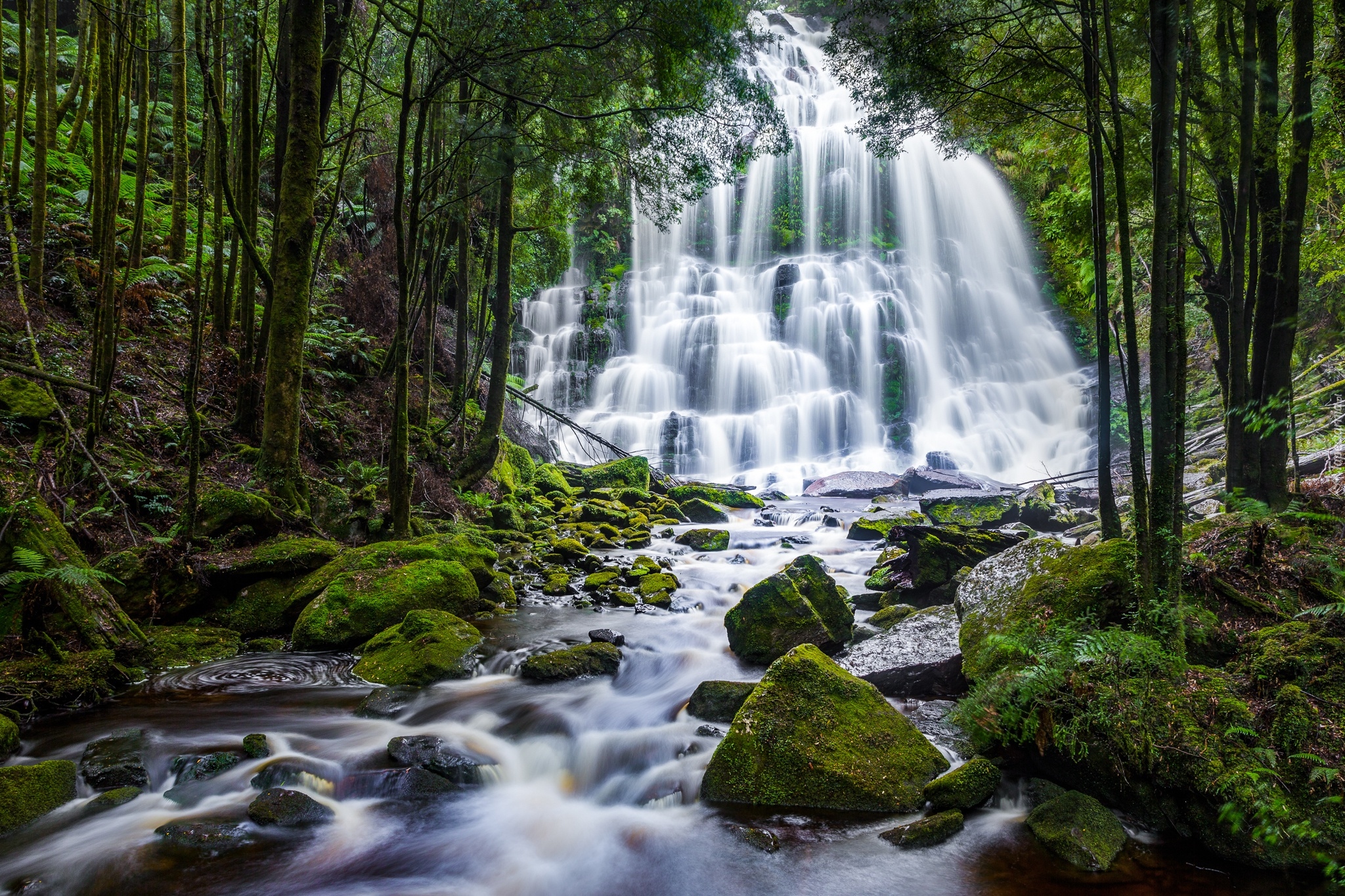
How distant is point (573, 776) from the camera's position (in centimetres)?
461

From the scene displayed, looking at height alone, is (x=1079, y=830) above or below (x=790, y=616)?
below

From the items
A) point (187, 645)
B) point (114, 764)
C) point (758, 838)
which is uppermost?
point (187, 645)

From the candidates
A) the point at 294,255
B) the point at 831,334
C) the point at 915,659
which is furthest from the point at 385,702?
the point at 831,334

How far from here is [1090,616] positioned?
4238 millimetres

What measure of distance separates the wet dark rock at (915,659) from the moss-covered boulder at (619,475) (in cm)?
980

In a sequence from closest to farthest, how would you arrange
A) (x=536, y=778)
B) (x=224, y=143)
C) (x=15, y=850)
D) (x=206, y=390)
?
1. (x=15, y=850)
2. (x=536, y=778)
3. (x=224, y=143)
4. (x=206, y=390)

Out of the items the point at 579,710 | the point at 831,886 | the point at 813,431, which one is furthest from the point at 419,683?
the point at 813,431

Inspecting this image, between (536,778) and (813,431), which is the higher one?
(813,431)

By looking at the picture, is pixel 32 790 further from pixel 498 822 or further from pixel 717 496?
pixel 717 496

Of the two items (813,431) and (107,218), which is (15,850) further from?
(813,431)

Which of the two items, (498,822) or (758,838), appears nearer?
(758,838)

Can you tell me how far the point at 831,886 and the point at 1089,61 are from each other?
6.43 meters

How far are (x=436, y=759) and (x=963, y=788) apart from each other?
3.38 m

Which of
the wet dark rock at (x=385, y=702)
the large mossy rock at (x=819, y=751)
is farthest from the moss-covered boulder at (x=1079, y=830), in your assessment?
the wet dark rock at (x=385, y=702)
